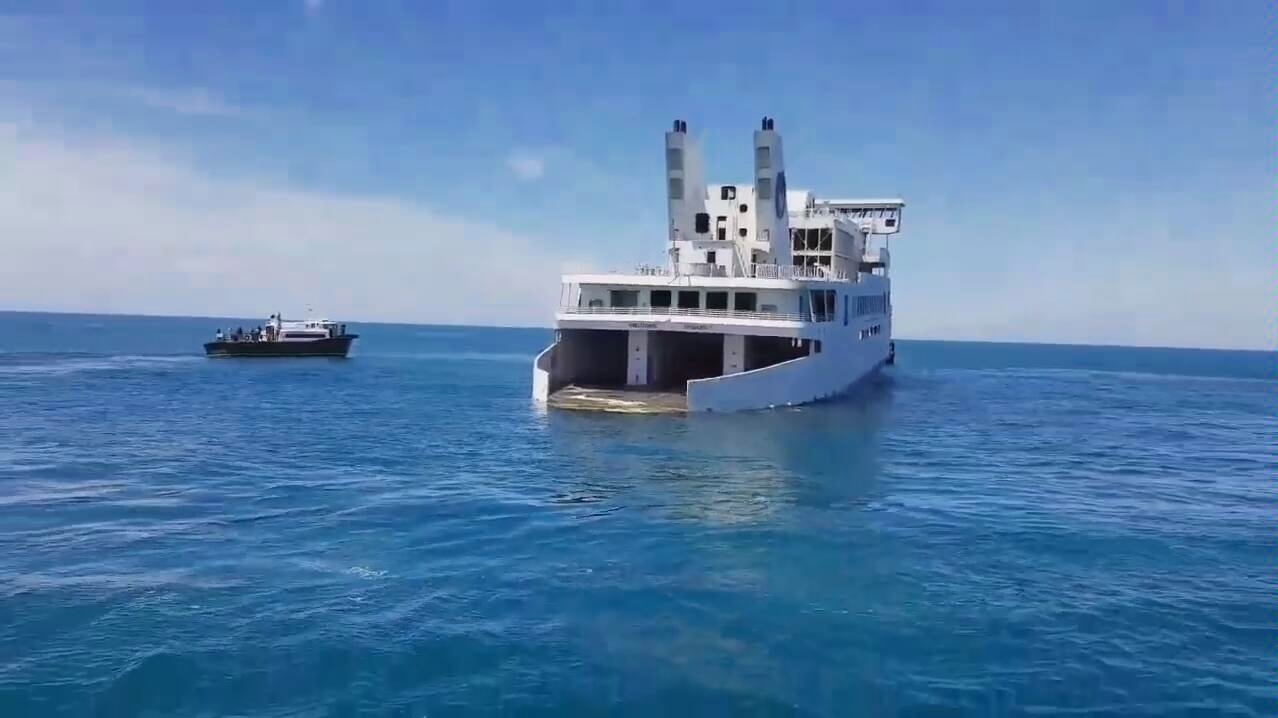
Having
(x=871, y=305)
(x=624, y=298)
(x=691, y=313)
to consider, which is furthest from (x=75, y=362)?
(x=871, y=305)

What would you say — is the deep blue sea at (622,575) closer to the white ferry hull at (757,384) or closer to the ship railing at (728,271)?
the white ferry hull at (757,384)

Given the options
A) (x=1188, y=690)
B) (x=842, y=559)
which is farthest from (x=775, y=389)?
(x=1188, y=690)

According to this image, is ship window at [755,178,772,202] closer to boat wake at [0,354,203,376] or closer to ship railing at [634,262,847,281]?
ship railing at [634,262,847,281]

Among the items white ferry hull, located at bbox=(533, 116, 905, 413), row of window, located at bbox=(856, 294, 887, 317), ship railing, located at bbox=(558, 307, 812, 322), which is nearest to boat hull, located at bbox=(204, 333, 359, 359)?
white ferry hull, located at bbox=(533, 116, 905, 413)

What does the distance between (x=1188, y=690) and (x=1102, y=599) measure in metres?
3.14

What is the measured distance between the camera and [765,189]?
39.3 meters

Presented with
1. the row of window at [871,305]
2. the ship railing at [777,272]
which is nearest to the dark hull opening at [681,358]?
the ship railing at [777,272]

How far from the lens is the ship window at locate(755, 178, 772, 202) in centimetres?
3914

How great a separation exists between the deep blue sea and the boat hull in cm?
4186

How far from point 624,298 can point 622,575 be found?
2608cm

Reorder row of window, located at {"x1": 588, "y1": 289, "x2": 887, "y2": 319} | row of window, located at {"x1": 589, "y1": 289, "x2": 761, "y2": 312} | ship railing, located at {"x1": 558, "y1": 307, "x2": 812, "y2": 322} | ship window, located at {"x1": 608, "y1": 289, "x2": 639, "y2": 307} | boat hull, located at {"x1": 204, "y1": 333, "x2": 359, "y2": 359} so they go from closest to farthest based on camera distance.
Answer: ship railing, located at {"x1": 558, "y1": 307, "x2": 812, "y2": 322}, row of window, located at {"x1": 588, "y1": 289, "x2": 887, "y2": 319}, row of window, located at {"x1": 589, "y1": 289, "x2": 761, "y2": 312}, ship window, located at {"x1": 608, "y1": 289, "x2": 639, "y2": 307}, boat hull, located at {"x1": 204, "y1": 333, "x2": 359, "y2": 359}

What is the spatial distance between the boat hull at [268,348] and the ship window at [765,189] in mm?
48196

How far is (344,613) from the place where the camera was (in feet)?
38.3

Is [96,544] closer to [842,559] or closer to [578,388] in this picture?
[842,559]
